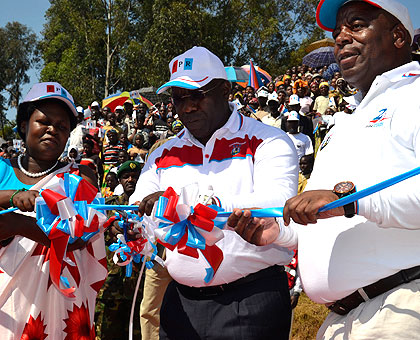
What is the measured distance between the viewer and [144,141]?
10.6m

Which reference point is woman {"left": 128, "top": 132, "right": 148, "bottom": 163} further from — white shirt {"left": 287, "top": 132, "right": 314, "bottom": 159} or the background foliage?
the background foliage

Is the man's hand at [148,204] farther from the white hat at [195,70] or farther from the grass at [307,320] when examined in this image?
the grass at [307,320]

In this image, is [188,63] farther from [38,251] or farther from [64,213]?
[38,251]

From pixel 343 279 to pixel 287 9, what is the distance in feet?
112

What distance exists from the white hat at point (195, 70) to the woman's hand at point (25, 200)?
0.99 metres

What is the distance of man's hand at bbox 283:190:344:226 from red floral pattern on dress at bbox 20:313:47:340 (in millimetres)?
1729

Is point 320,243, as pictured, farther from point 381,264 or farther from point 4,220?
point 4,220

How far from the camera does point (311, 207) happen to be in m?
1.66

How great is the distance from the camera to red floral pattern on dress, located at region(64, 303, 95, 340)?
9.09 ft

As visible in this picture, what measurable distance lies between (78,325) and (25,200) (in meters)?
0.93

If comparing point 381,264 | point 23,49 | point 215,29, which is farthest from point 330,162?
point 23,49

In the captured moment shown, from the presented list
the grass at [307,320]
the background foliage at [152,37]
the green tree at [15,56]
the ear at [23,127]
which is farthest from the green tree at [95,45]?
the ear at [23,127]

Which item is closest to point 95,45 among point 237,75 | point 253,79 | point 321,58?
point 237,75

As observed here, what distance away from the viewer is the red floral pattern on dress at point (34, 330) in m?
2.62
